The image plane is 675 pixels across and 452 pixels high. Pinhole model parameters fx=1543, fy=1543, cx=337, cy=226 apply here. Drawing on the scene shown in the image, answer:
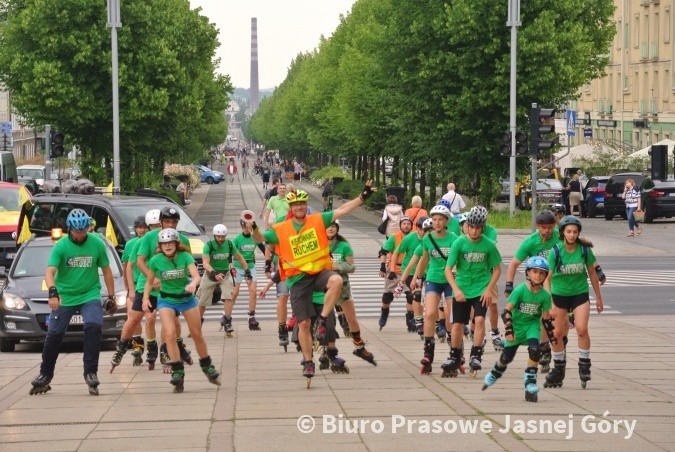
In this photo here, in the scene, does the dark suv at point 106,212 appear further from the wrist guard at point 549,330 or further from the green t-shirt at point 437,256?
the wrist guard at point 549,330

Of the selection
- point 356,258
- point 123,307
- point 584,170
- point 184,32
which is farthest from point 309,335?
point 584,170

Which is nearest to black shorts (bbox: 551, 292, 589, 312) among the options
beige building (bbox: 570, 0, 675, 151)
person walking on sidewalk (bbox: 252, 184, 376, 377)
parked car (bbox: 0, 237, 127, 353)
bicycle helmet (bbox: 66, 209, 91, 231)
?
person walking on sidewalk (bbox: 252, 184, 376, 377)

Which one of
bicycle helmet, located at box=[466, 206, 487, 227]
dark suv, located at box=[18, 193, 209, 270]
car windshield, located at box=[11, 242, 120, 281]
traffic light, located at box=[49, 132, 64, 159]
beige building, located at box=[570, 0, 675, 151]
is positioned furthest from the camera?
beige building, located at box=[570, 0, 675, 151]

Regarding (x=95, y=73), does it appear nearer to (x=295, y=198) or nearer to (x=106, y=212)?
(x=106, y=212)

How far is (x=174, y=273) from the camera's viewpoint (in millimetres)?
14781

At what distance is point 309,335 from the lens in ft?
49.0

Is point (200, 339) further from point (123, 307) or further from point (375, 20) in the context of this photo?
point (375, 20)

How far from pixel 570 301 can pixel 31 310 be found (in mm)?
7982

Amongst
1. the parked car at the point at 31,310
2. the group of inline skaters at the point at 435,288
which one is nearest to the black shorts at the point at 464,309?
the group of inline skaters at the point at 435,288

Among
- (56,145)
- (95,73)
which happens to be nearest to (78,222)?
(56,145)

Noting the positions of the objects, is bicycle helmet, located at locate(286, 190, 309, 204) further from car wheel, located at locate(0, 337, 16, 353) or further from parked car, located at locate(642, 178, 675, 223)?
parked car, located at locate(642, 178, 675, 223)

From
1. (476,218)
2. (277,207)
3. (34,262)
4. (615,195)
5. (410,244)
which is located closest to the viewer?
(476,218)

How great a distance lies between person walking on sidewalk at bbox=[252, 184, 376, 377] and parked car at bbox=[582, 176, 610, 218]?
4249 cm

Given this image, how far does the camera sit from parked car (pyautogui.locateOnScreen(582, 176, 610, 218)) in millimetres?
56656
